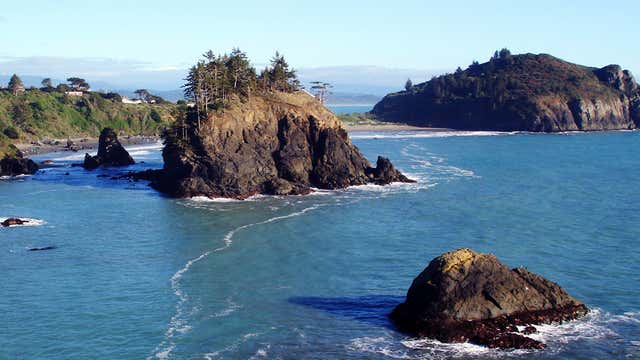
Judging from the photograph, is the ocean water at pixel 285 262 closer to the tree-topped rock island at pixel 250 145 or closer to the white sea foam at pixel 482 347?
the white sea foam at pixel 482 347

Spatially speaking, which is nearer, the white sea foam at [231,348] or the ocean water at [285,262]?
the white sea foam at [231,348]

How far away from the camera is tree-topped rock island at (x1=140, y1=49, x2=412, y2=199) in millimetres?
96250

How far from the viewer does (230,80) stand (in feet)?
361

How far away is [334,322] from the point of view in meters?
46.6

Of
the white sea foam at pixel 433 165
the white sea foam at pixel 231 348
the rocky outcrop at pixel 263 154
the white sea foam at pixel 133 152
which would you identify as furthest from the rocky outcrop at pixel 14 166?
the white sea foam at pixel 231 348

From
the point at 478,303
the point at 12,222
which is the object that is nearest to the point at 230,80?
the point at 12,222

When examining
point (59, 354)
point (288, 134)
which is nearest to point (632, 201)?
point (288, 134)

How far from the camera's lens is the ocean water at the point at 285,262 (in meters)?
43.5

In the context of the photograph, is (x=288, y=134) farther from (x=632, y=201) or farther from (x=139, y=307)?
(x=139, y=307)

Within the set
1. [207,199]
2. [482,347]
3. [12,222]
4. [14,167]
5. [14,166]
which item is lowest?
[482,347]

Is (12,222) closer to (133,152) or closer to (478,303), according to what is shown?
(478,303)

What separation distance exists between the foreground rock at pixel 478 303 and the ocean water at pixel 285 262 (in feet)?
4.08

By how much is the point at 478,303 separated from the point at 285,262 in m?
19.8

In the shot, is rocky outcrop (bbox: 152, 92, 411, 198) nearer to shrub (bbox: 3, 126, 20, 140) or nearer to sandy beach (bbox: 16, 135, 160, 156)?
sandy beach (bbox: 16, 135, 160, 156)
